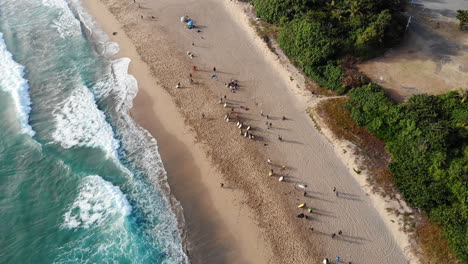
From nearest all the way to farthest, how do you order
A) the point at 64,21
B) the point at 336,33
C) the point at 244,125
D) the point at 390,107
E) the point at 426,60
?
the point at 390,107, the point at 244,125, the point at 426,60, the point at 336,33, the point at 64,21

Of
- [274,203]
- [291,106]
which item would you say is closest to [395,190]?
[274,203]

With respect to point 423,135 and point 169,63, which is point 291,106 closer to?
point 423,135

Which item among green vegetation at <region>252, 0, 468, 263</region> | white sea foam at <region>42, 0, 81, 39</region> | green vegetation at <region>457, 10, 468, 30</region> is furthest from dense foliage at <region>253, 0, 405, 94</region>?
white sea foam at <region>42, 0, 81, 39</region>

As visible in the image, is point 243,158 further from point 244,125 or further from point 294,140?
point 294,140

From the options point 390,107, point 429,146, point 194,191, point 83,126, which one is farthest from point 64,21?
point 429,146

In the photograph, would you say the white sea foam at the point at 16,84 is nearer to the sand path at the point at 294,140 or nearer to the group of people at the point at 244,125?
the group of people at the point at 244,125
